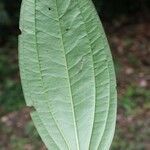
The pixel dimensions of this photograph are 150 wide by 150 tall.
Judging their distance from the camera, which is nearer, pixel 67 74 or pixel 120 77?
pixel 67 74

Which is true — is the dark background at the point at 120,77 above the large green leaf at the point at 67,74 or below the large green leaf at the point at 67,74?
below

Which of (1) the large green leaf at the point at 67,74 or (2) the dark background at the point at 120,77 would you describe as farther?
(2) the dark background at the point at 120,77

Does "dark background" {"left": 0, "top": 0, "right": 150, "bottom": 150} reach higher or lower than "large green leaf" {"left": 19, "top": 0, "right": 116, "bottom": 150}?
lower

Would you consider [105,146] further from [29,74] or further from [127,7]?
[127,7]

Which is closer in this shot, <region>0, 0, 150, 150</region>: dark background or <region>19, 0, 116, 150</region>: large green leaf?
<region>19, 0, 116, 150</region>: large green leaf

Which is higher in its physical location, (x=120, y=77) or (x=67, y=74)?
(x=67, y=74)
